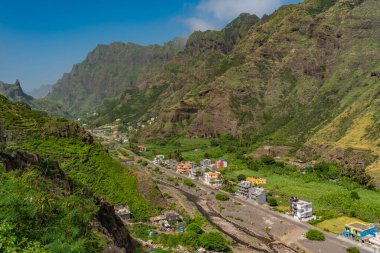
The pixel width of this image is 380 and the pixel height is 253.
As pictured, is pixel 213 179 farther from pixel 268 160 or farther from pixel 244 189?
pixel 268 160

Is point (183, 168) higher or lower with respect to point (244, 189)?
higher

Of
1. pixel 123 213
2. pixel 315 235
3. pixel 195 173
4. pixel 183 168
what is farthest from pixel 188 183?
pixel 315 235

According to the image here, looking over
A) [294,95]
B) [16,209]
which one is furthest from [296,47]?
[16,209]

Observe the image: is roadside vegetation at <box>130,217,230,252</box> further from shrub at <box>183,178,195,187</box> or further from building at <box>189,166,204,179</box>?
building at <box>189,166,204,179</box>

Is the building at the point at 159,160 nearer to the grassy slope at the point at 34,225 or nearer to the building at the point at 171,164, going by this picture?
the building at the point at 171,164

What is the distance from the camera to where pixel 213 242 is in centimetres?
5412

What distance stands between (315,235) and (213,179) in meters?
49.0

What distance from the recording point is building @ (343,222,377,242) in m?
58.1

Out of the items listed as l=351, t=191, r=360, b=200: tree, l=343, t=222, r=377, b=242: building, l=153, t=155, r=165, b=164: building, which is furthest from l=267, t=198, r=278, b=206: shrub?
l=153, t=155, r=165, b=164: building

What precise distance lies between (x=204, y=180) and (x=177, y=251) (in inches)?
2363

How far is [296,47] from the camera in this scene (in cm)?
19538

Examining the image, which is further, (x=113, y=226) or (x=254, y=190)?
(x=254, y=190)

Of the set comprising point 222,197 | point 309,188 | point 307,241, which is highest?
point 222,197

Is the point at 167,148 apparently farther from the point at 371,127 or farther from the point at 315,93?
the point at 371,127
